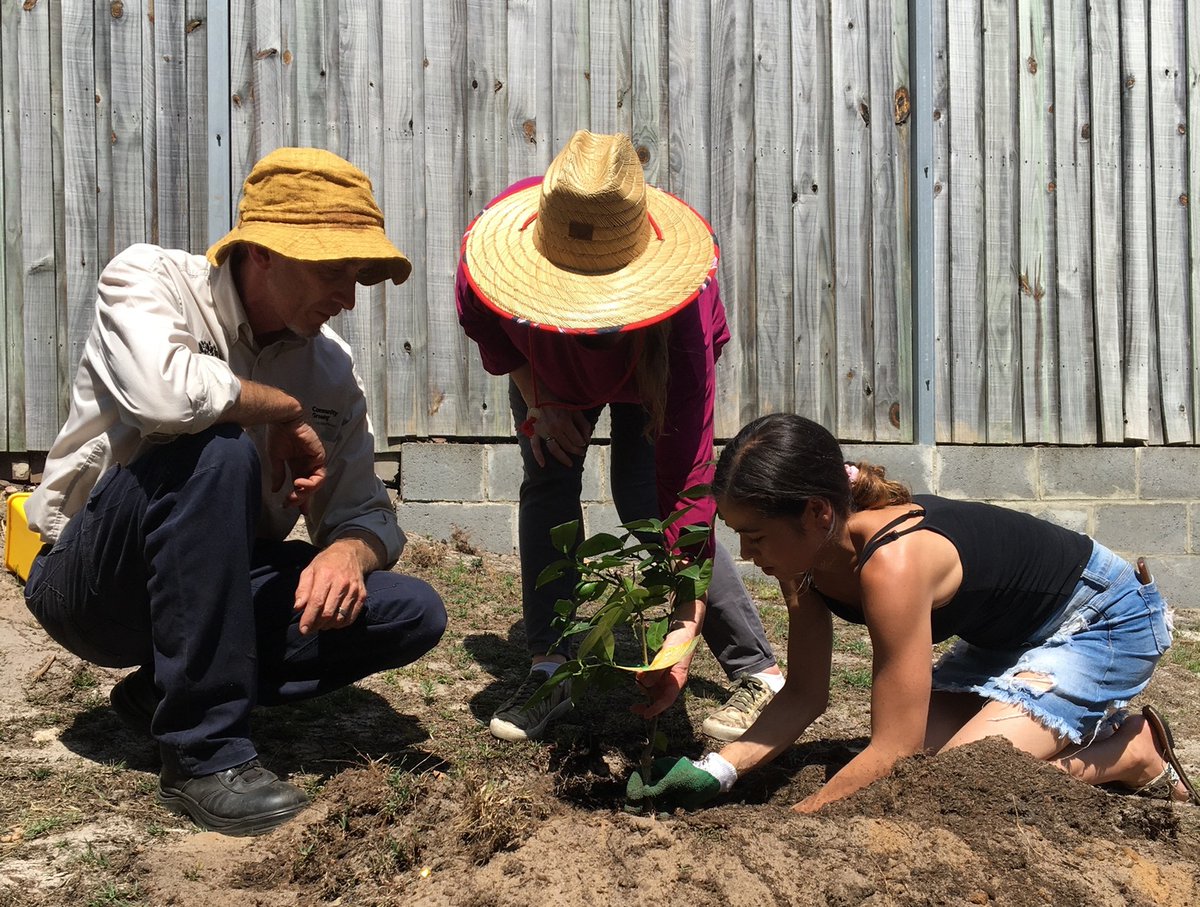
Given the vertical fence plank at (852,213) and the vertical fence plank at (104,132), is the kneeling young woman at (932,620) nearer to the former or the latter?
the vertical fence plank at (852,213)

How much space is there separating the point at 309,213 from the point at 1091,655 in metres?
2.19

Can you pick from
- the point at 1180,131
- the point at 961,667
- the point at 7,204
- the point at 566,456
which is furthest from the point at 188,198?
the point at 1180,131

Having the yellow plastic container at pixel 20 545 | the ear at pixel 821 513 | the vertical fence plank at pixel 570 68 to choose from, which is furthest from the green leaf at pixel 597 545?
the vertical fence plank at pixel 570 68

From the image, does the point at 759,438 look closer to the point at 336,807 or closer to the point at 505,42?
the point at 336,807

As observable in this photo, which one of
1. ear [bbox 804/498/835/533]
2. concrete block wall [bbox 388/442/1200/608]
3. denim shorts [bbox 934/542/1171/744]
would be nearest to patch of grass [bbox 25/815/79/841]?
ear [bbox 804/498/835/533]

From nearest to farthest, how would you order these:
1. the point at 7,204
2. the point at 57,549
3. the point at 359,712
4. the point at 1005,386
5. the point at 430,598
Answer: the point at 57,549
the point at 430,598
the point at 359,712
the point at 7,204
the point at 1005,386

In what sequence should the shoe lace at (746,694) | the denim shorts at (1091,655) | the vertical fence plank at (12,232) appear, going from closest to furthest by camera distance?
the denim shorts at (1091,655) < the shoe lace at (746,694) < the vertical fence plank at (12,232)

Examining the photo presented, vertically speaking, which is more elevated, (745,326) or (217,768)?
(745,326)

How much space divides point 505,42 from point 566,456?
2.59 metres

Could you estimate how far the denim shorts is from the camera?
270 cm

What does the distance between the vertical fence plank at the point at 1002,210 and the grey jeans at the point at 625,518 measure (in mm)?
2573

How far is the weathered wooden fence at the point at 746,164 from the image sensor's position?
4.63 metres

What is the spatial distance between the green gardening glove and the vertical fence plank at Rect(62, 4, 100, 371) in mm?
3321

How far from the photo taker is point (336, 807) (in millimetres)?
2256
